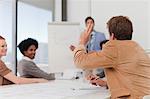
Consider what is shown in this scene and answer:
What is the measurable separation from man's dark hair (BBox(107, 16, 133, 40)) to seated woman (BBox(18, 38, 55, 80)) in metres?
1.50

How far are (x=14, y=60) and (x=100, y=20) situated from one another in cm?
179

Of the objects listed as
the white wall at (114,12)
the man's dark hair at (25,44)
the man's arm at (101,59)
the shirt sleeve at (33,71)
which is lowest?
the shirt sleeve at (33,71)

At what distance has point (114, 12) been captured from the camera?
4.76 meters

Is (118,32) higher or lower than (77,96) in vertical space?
higher

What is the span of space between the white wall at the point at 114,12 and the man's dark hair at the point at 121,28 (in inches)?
107

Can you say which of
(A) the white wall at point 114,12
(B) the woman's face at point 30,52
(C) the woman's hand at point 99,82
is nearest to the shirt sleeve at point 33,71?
(B) the woman's face at point 30,52

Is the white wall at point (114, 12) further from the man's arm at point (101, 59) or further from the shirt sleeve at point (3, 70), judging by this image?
the man's arm at point (101, 59)

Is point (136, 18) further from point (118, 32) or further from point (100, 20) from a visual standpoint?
point (118, 32)

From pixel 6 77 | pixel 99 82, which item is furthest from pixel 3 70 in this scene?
pixel 99 82

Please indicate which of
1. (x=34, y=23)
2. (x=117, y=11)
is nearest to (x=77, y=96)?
(x=117, y=11)

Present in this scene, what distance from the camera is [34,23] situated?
17.1 feet

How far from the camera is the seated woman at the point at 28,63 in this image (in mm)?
2918

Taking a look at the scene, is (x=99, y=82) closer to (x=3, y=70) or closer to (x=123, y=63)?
(x=123, y=63)

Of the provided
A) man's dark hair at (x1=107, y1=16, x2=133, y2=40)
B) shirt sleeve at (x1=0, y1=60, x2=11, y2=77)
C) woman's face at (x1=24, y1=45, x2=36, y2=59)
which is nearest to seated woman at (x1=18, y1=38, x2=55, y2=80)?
woman's face at (x1=24, y1=45, x2=36, y2=59)
